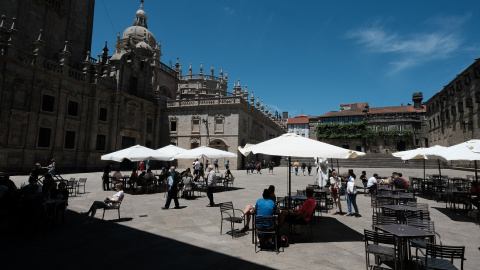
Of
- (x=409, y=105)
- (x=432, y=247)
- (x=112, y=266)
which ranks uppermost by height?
(x=409, y=105)

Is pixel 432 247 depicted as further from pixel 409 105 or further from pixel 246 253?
pixel 409 105

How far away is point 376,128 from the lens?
5362 cm

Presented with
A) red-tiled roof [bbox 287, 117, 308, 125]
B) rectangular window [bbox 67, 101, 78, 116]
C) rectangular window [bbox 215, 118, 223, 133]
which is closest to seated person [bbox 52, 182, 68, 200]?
rectangular window [bbox 67, 101, 78, 116]

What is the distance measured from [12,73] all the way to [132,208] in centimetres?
1946

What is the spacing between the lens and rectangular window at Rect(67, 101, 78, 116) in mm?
24000

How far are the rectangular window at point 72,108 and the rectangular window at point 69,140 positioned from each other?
6.32 feet

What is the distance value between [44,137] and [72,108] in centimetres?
389

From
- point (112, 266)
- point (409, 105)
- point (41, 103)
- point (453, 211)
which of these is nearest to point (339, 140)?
point (409, 105)

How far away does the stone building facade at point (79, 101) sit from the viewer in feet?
65.9

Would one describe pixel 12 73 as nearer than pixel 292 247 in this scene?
No

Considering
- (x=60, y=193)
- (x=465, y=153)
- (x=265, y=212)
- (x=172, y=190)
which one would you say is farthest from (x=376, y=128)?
(x=60, y=193)

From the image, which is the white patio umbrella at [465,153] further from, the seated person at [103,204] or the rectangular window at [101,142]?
the rectangular window at [101,142]

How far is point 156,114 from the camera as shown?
34.4m

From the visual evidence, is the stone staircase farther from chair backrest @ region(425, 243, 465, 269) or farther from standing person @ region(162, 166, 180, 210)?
chair backrest @ region(425, 243, 465, 269)
